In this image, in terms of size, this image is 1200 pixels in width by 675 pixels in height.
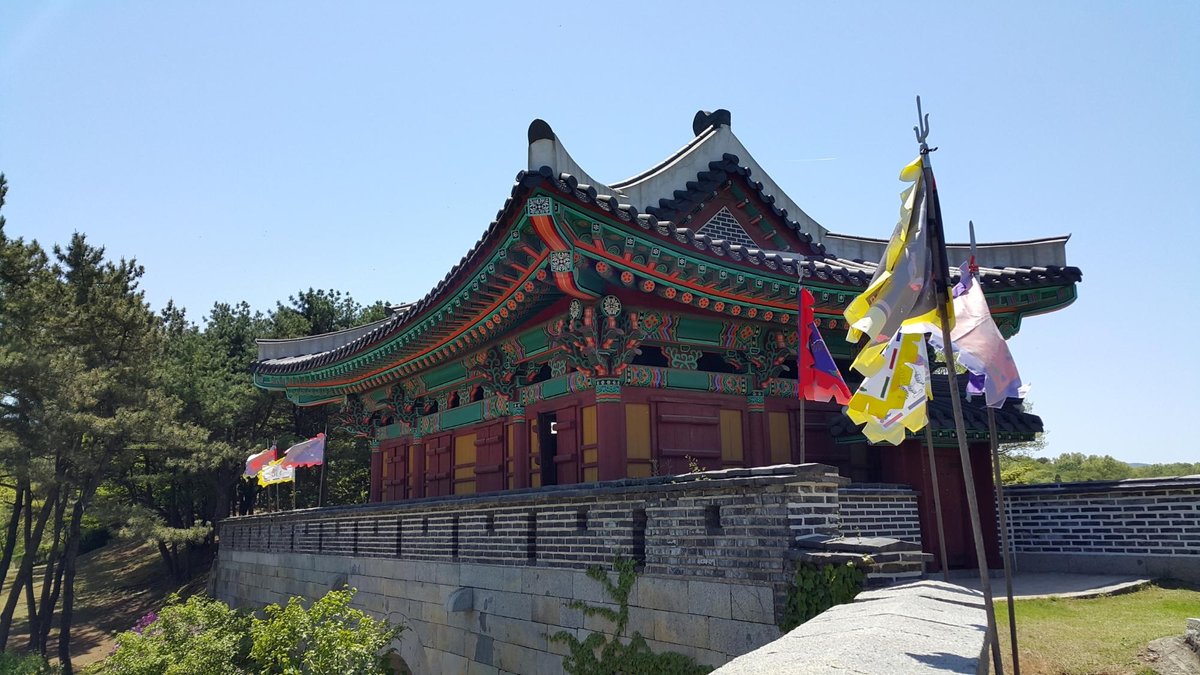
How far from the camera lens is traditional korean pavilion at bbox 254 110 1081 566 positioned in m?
8.92

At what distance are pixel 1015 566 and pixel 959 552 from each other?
1144mm

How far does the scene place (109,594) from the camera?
36.7 m

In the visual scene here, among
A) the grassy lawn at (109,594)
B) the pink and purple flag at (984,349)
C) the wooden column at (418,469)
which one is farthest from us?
the grassy lawn at (109,594)

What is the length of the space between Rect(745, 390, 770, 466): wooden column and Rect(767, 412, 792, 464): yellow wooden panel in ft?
0.38

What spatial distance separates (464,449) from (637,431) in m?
5.39

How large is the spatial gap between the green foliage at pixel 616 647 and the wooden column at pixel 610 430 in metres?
2.27

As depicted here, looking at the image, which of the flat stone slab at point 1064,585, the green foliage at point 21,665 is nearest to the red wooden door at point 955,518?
the flat stone slab at point 1064,585

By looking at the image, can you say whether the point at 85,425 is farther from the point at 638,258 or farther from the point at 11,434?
the point at 638,258

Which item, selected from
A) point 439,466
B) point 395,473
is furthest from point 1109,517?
point 395,473

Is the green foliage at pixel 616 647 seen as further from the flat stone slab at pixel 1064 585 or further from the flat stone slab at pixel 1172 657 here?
the flat stone slab at pixel 1064 585

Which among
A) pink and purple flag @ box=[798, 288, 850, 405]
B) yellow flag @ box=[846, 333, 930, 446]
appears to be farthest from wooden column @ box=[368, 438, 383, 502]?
yellow flag @ box=[846, 333, 930, 446]

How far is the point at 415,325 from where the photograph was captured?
12.5 meters

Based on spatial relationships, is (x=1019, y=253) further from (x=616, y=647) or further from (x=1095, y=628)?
(x=616, y=647)

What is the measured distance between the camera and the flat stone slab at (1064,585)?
913 cm
